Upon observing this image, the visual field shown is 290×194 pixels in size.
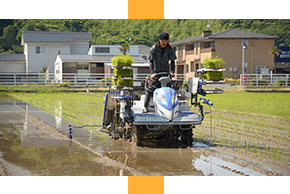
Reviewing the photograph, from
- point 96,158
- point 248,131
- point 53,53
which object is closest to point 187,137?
point 96,158

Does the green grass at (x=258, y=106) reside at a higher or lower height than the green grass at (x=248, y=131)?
higher

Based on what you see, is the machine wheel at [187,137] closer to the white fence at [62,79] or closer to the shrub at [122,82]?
the shrub at [122,82]

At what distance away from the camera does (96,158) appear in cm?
605

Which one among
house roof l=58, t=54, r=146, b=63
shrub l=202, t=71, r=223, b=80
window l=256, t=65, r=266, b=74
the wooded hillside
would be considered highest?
the wooded hillside

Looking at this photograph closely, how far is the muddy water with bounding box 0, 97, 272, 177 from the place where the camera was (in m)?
5.14

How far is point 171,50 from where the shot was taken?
279 inches

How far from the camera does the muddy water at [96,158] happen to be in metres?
5.14

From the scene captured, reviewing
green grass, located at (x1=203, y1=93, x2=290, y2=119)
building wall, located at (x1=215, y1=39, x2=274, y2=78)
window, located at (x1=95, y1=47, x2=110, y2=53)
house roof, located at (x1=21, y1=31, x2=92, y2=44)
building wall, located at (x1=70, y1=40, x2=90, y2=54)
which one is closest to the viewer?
green grass, located at (x1=203, y1=93, x2=290, y2=119)

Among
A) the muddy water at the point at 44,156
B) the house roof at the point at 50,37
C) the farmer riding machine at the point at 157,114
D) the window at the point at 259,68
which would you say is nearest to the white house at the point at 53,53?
the house roof at the point at 50,37

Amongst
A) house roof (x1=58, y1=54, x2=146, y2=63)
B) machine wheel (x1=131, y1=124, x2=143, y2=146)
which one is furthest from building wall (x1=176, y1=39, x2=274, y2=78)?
machine wheel (x1=131, y1=124, x2=143, y2=146)

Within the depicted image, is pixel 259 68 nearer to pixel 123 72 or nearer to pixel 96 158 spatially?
pixel 123 72

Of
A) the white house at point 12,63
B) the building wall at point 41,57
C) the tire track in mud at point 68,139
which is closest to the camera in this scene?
the tire track in mud at point 68,139

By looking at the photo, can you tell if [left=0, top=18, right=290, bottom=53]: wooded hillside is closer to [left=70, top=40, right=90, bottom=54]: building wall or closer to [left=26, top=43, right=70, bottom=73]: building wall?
[left=70, top=40, right=90, bottom=54]: building wall
